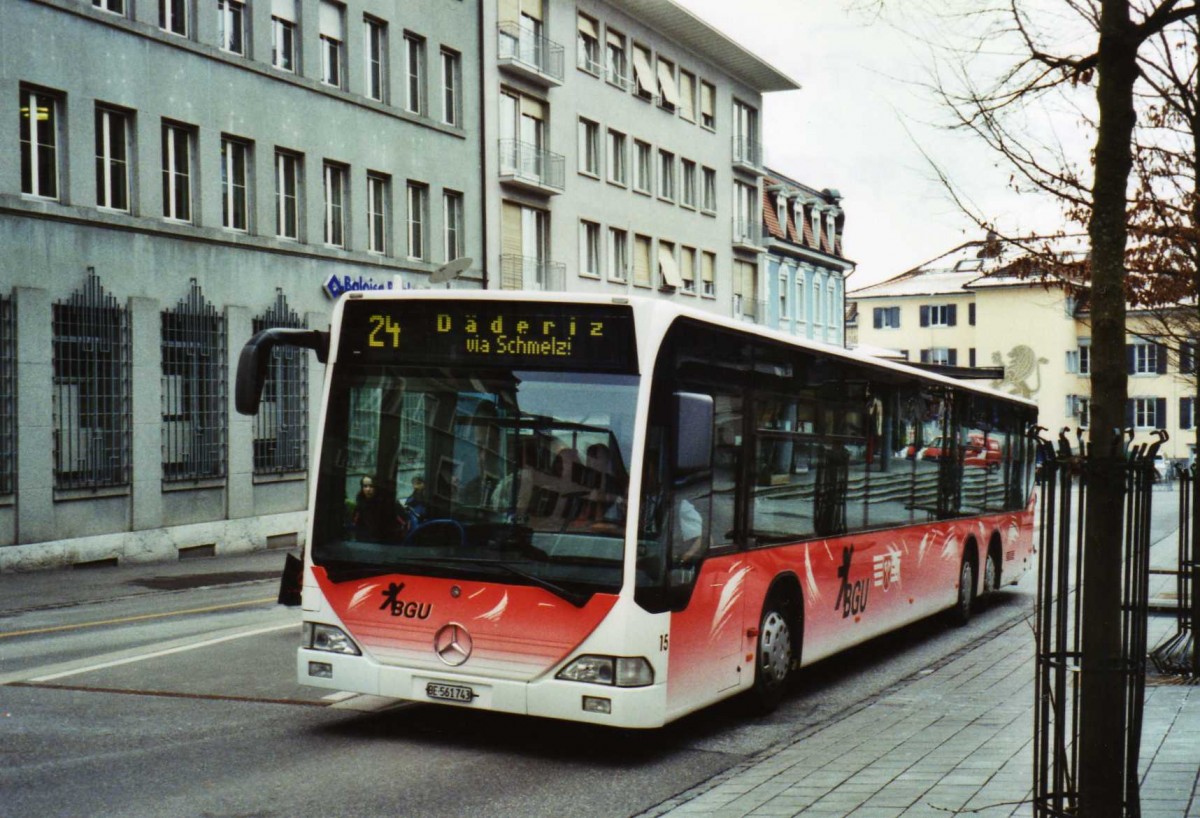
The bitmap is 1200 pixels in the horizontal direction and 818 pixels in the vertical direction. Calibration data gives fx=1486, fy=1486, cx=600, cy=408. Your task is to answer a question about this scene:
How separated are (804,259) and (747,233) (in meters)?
7.71

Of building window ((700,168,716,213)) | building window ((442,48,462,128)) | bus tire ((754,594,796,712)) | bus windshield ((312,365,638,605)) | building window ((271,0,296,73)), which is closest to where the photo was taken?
bus windshield ((312,365,638,605))

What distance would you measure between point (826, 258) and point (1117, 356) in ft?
190

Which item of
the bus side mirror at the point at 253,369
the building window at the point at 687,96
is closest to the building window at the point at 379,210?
the building window at the point at 687,96

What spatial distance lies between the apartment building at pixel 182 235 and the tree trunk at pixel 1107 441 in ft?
63.2

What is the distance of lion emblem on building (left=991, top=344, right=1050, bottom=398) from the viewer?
268 feet

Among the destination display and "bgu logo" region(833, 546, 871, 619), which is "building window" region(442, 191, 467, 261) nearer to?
"bgu logo" region(833, 546, 871, 619)

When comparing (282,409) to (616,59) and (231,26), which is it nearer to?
(231,26)

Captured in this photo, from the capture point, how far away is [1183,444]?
286ft

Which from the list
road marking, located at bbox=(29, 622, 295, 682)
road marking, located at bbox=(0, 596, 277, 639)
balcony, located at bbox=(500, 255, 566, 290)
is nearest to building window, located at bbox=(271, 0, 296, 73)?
balcony, located at bbox=(500, 255, 566, 290)

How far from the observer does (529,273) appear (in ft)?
125

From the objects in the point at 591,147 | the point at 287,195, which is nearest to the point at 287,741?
the point at 287,195

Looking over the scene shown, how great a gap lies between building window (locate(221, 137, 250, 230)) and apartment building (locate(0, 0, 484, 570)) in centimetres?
4

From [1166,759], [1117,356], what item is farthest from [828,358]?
[1117,356]

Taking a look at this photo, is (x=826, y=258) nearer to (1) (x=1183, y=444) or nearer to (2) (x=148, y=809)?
(1) (x=1183, y=444)
